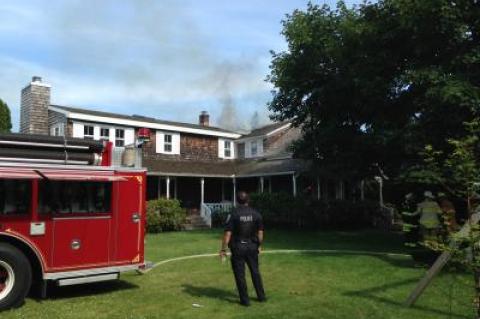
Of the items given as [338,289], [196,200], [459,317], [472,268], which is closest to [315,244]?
[338,289]

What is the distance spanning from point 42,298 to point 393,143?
11093 mm

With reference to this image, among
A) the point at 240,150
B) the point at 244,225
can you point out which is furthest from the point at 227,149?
the point at 244,225

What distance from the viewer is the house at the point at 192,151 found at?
29562mm

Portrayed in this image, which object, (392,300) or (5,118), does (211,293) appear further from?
(5,118)

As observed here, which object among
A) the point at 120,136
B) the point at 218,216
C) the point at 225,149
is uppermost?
the point at 120,136

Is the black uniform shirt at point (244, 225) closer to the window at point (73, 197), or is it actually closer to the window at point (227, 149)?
the window at point (73, 197)

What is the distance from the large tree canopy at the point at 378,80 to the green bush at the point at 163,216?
658cm

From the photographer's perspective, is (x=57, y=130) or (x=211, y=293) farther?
(x=57, y=130)

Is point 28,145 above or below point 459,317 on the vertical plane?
above

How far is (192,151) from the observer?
34250mm

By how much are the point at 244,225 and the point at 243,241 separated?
27 cm

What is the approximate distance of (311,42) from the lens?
2050cm

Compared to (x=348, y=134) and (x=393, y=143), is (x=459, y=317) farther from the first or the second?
(x=348, y=134)

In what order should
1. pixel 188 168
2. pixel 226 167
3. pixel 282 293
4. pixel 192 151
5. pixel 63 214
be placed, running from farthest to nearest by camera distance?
pixel 226 167, pixel 192 151, pixel 188 168, pixel 282 293, pixel 63 214
